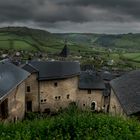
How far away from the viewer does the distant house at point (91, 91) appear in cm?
6228

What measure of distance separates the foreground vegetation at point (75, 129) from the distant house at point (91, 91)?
46.3 metres

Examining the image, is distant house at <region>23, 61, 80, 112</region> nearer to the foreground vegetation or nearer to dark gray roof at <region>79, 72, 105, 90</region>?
dark gray roof at <region>79, 72, 105, 90</region>

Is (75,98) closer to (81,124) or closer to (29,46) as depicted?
(81,124)

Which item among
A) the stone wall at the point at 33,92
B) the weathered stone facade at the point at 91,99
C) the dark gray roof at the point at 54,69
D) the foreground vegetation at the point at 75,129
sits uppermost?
the foreground vegetation at the point at 75,129

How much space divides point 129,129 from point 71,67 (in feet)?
155

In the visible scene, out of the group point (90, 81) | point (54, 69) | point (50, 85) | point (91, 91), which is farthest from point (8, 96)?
point (90, 81)

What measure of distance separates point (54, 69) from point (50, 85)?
130 inches

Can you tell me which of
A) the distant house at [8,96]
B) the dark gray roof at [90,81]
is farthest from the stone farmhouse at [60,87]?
the distant house at [8,96]

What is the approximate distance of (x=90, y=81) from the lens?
63594 mm

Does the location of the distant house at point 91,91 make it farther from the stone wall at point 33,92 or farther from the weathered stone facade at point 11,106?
the weathered stone facade at point 11,106

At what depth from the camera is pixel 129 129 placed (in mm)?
14266

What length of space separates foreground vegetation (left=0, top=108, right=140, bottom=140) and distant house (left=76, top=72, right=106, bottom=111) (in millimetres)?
46283

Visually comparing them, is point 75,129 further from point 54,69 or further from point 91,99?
point 91,99

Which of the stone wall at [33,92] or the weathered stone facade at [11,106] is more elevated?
the weathered stone facade at [11,106]
